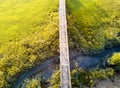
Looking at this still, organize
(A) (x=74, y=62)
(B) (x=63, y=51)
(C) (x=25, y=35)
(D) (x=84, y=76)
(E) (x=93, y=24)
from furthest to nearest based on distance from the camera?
(E) (x=93, y=24) < (C) (x=25, y=35) < (A) (x=74, y=62) < (B) (x=63, y=51) < (D) (x=84, y=76)

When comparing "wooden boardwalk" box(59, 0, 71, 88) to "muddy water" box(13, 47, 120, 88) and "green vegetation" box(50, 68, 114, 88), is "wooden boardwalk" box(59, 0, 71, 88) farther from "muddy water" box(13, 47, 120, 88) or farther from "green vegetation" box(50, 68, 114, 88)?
"muddy water" box(13, 47, 120, 88)

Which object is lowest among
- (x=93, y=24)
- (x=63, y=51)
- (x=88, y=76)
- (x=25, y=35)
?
(x=88, y=76)

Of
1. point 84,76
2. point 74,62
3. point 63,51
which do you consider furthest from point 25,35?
point 84,76

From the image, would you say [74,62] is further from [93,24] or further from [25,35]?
[93,24]

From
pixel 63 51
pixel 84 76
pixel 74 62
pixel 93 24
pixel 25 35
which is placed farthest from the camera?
pixel 93 24

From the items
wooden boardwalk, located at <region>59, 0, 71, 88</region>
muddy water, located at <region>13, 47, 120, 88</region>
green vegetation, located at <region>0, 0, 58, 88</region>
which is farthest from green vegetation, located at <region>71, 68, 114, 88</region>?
green vegetation, located at <region>0, 0, 58, 88</region>

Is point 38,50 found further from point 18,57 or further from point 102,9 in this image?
point 102,9
